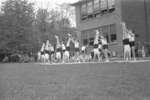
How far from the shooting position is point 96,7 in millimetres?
41625

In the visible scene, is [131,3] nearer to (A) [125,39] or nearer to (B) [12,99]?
(A) [125,39]

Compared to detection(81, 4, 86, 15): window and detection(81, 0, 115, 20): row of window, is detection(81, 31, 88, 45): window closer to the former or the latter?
detection(81, 0, 115, 20): row of window

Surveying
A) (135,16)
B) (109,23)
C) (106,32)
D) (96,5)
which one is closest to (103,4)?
(96,5)

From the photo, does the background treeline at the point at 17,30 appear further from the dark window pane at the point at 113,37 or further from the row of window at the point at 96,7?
the dark window pane at the point at 113,37

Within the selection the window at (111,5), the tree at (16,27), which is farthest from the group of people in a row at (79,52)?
the tree at (16,27)

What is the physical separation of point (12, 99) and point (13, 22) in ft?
143

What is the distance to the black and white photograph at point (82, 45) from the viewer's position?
7.26m

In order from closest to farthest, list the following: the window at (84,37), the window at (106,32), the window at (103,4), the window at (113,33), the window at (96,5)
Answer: the window at (113,33) → the window at (106,32) → the window at (103,4) → the window at (96,5) → the window at (84,37)

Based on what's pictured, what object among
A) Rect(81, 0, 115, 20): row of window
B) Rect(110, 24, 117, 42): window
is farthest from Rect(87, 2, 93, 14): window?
Rect(110, 24, 117, 42): window

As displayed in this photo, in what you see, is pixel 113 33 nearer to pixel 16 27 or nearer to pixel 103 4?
pixel 103 4

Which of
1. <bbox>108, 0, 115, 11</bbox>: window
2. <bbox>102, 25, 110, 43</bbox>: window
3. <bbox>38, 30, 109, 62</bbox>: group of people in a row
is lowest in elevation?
<bbox>38, 30, 109, 62</bbox>: group of people in a row

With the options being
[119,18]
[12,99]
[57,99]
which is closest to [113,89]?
[57,99]

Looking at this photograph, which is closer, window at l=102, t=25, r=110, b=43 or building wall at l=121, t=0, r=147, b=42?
building wall at l=121, t=0, r=147, b=42

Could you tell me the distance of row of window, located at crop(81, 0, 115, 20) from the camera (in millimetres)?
39281
